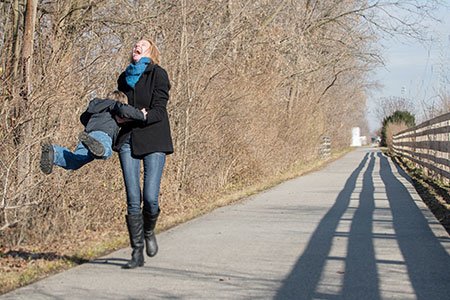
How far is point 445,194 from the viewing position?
45.6 ft

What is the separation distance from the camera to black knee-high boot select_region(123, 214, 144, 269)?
655 centimetres

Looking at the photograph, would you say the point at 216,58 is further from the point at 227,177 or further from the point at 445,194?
the point at 445,194

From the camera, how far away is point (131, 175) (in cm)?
648

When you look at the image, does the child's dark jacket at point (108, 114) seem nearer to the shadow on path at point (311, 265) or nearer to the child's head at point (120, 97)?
the child's head at point (120, 97)

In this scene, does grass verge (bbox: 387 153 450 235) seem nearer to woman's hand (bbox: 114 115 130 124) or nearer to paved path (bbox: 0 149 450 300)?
paved path (bbox: 0 149 450 300)

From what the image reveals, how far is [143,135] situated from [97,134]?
1.31 feet

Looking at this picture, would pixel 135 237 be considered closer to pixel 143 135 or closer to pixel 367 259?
pixel 143 135

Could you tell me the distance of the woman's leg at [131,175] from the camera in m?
6.45

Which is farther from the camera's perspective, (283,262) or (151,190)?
(283,262)

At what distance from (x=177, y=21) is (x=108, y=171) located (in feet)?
14.7

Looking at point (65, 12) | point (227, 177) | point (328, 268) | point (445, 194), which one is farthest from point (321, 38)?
point (328, 268)

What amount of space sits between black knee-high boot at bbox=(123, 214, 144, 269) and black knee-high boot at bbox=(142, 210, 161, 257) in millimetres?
85

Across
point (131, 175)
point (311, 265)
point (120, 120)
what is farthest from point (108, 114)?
point (311, 265)

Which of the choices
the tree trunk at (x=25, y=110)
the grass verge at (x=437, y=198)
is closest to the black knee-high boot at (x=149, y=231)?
the tree trunk at (x=25, y=110)
